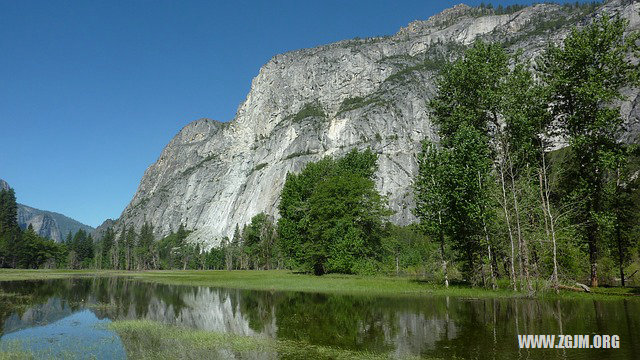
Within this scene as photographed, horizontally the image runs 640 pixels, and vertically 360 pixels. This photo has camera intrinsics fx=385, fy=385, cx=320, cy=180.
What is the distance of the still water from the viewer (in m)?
14.9

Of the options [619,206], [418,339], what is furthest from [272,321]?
[619,206]

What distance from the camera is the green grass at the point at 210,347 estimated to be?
1402 cm

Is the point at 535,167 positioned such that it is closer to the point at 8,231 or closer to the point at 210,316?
the point at 210,316

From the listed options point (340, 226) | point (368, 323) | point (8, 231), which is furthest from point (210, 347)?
point (8, 231)

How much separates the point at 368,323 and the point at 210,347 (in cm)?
887

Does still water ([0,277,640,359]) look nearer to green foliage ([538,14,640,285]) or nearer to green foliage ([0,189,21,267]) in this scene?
green foliage ([538,14,640,285])

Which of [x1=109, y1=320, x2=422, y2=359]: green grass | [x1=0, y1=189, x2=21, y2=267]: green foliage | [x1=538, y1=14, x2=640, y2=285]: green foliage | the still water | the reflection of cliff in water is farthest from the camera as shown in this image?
[x1=0, y1=189, x2=21, y2=267]: green foliage

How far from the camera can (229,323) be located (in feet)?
73.2

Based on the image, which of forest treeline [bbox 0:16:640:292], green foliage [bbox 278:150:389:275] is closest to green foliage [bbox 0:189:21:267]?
green foliage [bbox 278:150:389:275]

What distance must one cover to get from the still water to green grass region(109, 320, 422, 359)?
0.75m

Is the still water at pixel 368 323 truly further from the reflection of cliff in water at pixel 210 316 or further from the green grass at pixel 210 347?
the green grass at pixel 210 347

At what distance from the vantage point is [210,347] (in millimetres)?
15648

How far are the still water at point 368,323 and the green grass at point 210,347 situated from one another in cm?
75

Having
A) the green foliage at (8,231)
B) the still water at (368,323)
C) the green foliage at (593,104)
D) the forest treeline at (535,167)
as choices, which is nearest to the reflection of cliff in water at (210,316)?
the still water at (368,323)
